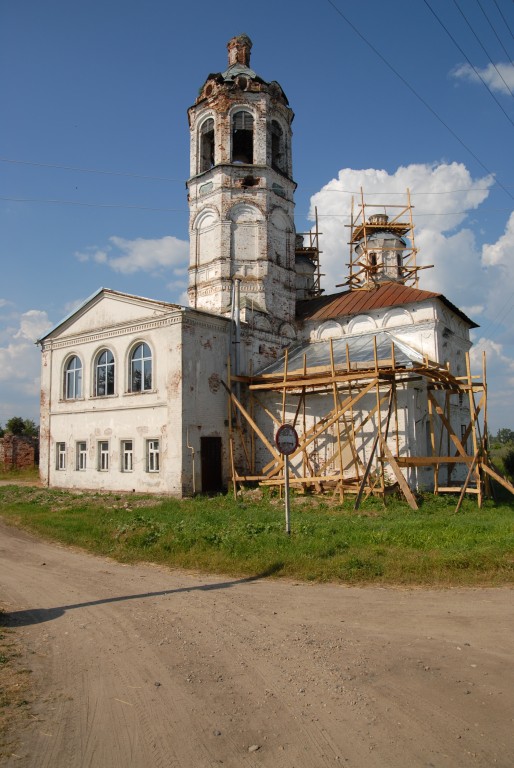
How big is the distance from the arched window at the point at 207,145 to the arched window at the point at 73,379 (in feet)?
32.7

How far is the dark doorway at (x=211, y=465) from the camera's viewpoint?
62.5 feet

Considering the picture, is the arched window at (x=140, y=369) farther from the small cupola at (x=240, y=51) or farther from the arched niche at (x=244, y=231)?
the small cupola at (x=240, y=51)

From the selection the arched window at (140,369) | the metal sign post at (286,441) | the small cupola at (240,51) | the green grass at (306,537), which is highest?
the small cupola at (240,51)

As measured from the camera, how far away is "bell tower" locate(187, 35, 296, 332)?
22859mm

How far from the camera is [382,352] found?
58.4 ft

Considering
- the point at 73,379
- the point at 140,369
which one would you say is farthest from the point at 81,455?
the point at 140,369

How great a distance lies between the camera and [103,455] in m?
21.0

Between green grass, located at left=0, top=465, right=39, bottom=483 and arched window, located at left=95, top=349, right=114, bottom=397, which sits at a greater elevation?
arched window, located at left=95, top=349, right=114, bottom=397

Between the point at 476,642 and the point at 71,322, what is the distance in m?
20.5

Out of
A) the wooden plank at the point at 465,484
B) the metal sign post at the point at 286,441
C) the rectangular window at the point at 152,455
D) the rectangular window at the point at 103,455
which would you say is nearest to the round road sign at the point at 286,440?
the metal sign post at the point at 286,441

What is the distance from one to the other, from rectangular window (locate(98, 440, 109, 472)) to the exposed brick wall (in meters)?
12.8

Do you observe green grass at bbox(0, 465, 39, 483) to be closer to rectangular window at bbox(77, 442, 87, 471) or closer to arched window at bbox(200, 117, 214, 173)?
rectangular window at bbox(77, 442, 87, 471)

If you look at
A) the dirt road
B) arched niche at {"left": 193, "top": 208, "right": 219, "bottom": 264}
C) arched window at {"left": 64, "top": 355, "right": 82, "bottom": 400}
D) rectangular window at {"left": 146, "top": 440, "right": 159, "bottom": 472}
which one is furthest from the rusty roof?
the dirt road

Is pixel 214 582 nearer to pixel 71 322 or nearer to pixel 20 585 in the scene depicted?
pixel 20 585
